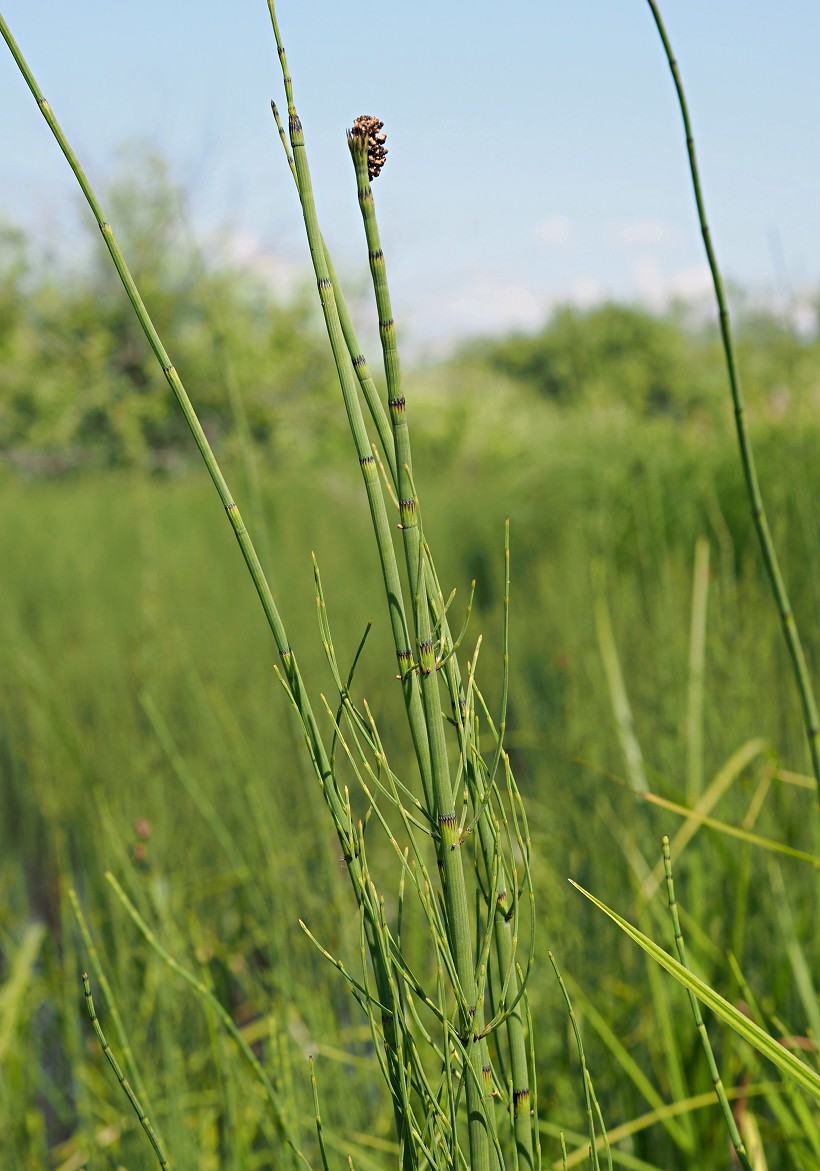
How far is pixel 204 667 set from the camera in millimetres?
3004

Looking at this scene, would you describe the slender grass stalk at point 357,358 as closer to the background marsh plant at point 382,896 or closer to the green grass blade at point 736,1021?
the background marsh plant at point 382,896

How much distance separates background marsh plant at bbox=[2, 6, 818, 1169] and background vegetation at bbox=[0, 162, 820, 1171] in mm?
13

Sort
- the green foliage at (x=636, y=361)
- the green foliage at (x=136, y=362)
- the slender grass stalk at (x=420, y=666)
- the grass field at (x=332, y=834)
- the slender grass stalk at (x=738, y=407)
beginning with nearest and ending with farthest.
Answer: the slender grass stalk at (x=420, y=666), the slender grass stalk at (x=738, y=407), the grass field at (x=332, y=834), the green foliage at (x=636, y=361), the green foliage at (x=136, y=362)

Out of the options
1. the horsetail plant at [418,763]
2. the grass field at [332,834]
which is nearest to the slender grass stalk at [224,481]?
the horsetail plant at [418,763]

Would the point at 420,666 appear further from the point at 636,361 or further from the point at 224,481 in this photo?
the point at 636,361

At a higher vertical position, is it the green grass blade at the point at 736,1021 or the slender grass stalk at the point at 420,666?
the slender grass stalk at the point at 420,666

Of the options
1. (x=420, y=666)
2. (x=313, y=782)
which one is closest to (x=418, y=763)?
(x=420, y=666)

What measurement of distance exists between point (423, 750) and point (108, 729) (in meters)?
2.44

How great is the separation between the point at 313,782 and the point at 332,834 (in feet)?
1.47

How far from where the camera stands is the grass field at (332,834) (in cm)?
105

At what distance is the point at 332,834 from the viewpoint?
65.1 inches

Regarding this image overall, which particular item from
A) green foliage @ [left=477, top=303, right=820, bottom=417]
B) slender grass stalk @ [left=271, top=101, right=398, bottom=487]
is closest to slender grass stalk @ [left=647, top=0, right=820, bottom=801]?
slender grass stalk @ [left=271, top=101, right=398, bottom=487]

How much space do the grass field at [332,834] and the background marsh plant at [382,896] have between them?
0.03 feet

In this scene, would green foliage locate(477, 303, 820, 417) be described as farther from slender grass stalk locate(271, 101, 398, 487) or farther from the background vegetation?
slender grass stalk locate(271, 101, 398, 487)
